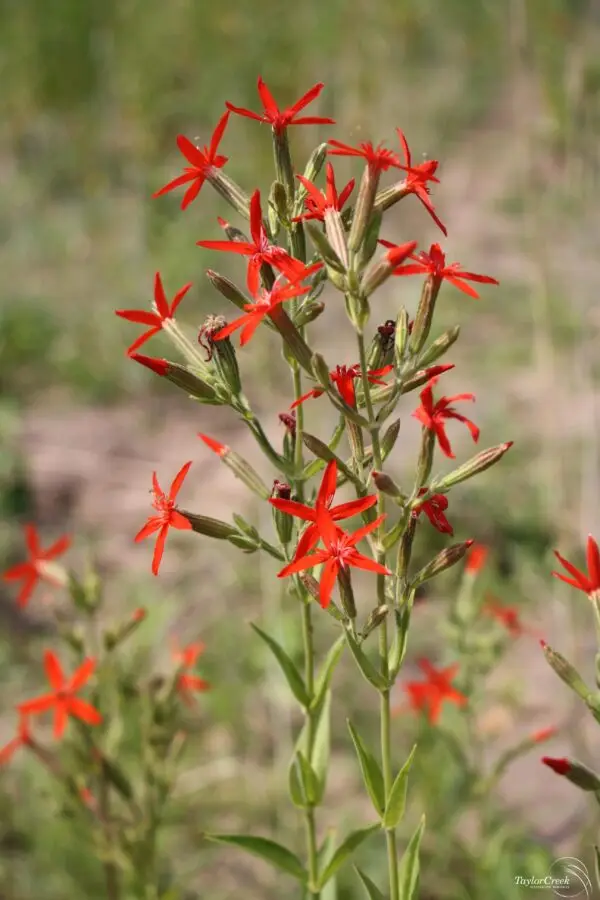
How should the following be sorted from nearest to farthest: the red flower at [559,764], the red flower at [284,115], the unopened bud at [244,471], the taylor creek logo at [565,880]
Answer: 1. the red flower at [559,764]
2. the red flower at [284,115]
3. the unopened bud at [244,471]
4. the taylor creek logo at [565,880]

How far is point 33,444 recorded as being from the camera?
4.59 m

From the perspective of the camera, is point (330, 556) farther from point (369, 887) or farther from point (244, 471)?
point (369, 887)

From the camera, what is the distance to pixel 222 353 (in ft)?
4.40

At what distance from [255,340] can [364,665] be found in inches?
117

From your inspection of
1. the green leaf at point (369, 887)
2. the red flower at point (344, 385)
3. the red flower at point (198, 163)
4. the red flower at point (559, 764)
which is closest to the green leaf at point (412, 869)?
the green leaf at point (369, 887)

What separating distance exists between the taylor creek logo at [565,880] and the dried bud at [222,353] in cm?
102

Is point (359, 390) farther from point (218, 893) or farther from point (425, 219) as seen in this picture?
point (425, 219)

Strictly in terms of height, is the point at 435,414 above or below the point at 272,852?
above

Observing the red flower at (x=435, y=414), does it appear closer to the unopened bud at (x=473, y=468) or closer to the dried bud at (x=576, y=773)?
the unopened bud at (x=473, y=468)

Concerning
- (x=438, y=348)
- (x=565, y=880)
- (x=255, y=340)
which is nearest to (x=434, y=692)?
(x=565, y=880)

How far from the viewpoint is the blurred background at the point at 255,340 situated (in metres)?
2.70

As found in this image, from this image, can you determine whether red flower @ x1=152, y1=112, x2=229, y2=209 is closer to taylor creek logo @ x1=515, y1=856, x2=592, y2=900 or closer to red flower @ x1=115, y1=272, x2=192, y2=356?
red flower @ x1=115, y1=272, x2=192, y2=356

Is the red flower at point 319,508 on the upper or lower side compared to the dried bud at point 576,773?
upper

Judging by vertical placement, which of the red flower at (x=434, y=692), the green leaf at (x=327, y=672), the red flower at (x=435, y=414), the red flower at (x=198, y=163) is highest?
the red flower at (x=198, y=163)
